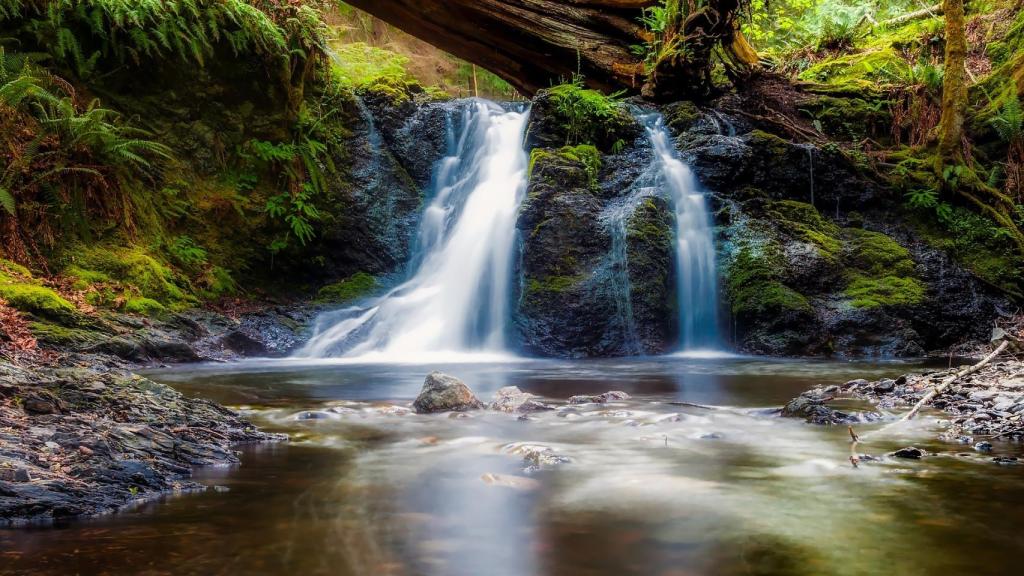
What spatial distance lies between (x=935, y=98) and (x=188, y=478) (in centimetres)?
1162

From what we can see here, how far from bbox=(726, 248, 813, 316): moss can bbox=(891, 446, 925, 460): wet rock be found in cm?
556

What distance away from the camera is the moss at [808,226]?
910cm

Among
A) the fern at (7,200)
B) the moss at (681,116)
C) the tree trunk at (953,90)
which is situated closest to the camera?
the fern at (7,200)

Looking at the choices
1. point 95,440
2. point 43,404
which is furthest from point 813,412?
point 43,404

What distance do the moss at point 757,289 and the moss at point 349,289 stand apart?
17.2ft

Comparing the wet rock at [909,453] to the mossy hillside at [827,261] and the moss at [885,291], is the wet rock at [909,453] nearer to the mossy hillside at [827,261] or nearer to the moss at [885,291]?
the mossy hillside at [827,261]

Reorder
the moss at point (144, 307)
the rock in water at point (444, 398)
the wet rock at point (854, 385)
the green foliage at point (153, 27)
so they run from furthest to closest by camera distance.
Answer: the green foliage at point (153, 27)
the moss at point (144, 307)
the wet rock at point (854, 385)
the rock in water at point (444, 398)

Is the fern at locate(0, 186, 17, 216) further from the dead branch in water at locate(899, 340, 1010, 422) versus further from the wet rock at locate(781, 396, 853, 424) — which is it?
the dead branch in water at locate(899, 340, 1010, 422)

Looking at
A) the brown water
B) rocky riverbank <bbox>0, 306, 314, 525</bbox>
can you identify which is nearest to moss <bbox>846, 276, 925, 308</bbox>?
the brown water

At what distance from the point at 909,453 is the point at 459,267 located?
287 inches

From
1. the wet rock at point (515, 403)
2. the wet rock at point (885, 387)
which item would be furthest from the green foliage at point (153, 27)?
the wet rock at point (885, 387)

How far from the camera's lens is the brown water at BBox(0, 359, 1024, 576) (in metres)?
1.92

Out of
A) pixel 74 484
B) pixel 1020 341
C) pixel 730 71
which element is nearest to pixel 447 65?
pixel 730 71

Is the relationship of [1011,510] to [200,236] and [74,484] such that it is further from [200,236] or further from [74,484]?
[200,236]
